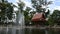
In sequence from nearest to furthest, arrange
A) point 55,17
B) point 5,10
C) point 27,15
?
1. point 5,10
2. point 27,15
3. point 55,17

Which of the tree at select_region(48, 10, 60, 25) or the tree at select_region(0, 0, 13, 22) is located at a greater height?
the tree at select_region(0, 0, 13, 22)

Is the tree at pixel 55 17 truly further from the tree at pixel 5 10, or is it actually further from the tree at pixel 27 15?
the tree at pixel 5 10

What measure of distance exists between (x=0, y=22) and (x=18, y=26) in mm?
16316

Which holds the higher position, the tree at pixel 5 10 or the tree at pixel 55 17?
the tree at pixel 5 10

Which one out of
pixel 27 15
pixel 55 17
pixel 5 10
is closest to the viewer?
pixel 5 10

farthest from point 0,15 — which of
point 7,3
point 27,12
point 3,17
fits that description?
point 27,12

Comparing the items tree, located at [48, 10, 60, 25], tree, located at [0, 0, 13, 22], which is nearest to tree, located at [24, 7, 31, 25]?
tree, located at [0, 0, 13, 22]

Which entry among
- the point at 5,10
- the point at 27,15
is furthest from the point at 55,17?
the point at 5,10

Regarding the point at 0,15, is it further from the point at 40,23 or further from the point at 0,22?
the point at 40,23

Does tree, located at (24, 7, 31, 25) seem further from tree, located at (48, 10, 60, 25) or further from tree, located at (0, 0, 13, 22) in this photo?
tree, located at (48, 10, 60, 25)

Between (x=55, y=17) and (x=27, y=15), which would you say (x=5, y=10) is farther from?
(x=55, y=17)

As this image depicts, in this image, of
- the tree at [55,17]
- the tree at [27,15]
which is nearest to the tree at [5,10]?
the tree at [27,15]

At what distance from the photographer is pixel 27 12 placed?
5953cm

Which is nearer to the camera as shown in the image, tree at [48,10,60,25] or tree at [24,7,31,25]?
tree at [24,7,31,25]
